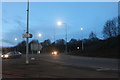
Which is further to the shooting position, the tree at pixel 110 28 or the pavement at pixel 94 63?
the tree at pixel 110 28

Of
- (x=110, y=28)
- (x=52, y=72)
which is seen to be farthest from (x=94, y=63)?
(x=110, y=28)

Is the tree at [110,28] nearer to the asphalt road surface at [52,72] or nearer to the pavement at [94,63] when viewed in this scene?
the pavement at [94,63]

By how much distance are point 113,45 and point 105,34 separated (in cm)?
3487

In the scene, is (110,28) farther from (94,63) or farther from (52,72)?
(52,72)

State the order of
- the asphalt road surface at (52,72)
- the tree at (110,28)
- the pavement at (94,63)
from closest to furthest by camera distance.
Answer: the asphalt road surface at (52,72) < the pavement at (94,63) < the tree at (110,28)

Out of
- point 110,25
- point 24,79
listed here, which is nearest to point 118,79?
point 24,79

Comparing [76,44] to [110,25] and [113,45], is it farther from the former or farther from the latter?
[113,45]

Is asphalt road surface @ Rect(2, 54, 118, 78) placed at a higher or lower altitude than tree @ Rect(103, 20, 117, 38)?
lower

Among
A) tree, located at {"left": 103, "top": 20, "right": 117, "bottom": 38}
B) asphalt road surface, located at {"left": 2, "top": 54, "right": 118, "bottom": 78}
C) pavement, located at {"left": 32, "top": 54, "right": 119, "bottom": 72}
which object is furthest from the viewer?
tree, located at {"left": 103, "top": 20, "right": 117, "bottom": 38}

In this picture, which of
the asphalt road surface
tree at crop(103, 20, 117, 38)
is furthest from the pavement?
tree at crop(103, 20, 117, 38)

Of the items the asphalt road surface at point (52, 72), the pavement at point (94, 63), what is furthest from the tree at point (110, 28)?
the asphalt road surface at point (52, 72)

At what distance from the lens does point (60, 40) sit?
165750 mm

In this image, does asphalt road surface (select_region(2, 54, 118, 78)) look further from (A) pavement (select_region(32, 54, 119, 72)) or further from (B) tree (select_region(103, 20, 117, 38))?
(B) tree (select_region(103, 20, 117, 38))

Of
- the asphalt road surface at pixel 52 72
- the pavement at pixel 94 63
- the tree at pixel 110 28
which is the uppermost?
the tree at pixel 110 28
